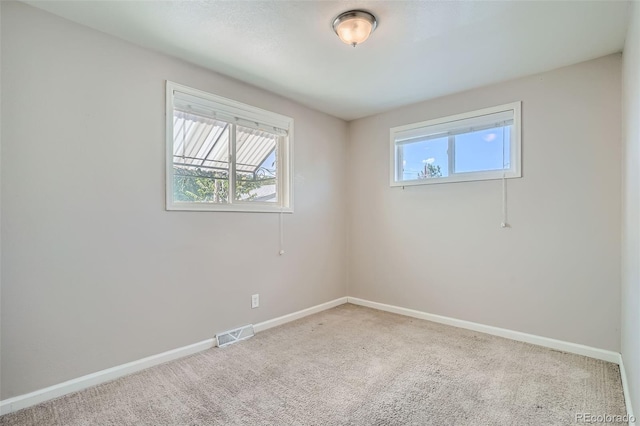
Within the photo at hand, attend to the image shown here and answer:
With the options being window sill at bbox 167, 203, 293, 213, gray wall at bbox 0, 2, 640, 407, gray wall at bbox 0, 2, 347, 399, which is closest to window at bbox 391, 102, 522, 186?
gray wall at bbox 0, 2, 640, 407

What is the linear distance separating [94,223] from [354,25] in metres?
2.22

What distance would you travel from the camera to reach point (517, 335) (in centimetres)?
299

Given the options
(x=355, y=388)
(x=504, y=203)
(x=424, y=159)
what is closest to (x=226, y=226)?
(x=355, y=388)

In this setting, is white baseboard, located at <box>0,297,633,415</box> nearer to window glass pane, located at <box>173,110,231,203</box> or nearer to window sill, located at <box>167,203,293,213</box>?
window sill, located at <box>167,203,293,213</box>

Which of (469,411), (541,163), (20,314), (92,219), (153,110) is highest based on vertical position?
(153,110)

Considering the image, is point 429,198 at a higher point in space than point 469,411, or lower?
higher

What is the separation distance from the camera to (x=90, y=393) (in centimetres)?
211

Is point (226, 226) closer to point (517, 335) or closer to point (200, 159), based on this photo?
point (200, 159)

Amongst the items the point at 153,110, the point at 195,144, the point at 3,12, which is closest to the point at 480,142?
the point at 195,144

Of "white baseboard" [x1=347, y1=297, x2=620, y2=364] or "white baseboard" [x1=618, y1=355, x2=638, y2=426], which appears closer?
"white baseboard" [x1=618, y1=355, x2=638, y2=426]

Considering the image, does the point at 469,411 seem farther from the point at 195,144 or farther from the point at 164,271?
the point at 195,144

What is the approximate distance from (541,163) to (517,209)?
0.45 meters

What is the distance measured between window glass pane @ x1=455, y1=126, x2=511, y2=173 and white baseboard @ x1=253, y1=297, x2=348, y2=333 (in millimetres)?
2197

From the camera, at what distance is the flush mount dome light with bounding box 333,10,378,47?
6.64 feet
